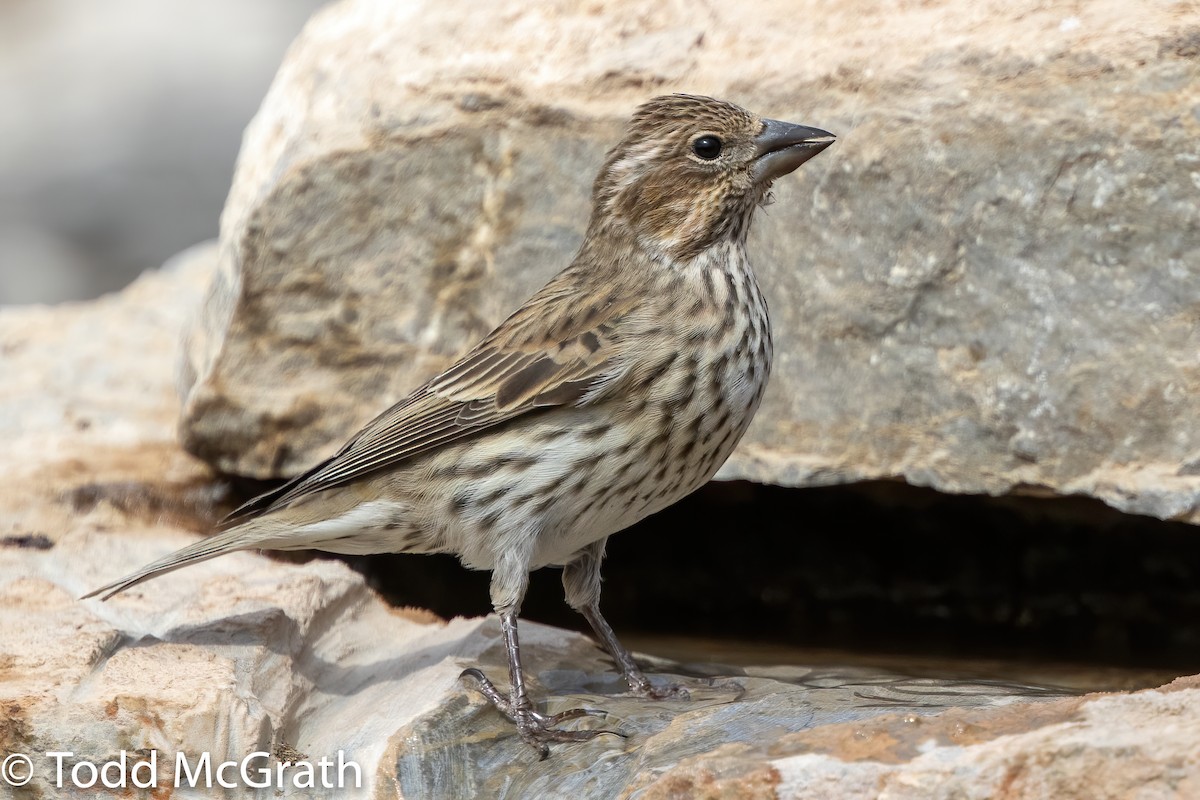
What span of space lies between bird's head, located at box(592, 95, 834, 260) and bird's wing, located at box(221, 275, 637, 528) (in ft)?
0.91

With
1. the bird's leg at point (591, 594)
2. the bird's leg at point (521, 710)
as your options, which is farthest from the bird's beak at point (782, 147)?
the bird's leg at point (521, 710)

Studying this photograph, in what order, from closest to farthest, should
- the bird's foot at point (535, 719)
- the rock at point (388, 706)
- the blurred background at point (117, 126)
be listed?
the rock at point (388, 706)
the bird's foot at point (535, 719)
the blurred background at point (117, 126)

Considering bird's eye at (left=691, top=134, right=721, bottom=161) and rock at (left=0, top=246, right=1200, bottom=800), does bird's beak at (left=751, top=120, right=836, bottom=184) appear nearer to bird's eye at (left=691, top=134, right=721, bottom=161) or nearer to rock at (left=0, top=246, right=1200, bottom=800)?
bird's eye at (left=691, top=134, right=721, bottom=161)

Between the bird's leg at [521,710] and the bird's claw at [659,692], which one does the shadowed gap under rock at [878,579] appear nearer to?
the bird's claw at [659,692]

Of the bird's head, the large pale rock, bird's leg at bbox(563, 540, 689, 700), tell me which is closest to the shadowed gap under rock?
bird's leg at bbox(563, 540, 689, 700)

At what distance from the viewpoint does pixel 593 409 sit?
4.41m

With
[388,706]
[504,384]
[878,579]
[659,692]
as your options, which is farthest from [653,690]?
[878,579]

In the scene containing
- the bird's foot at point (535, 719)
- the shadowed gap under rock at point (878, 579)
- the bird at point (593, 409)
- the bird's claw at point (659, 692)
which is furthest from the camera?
the shadowed gap under rock at point (878, 579)

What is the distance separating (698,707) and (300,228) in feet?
8.14

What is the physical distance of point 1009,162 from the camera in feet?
16.3

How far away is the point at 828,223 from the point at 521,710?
204 centimetres

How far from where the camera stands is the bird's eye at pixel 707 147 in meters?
4.64

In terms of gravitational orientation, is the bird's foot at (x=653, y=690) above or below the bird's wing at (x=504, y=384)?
below

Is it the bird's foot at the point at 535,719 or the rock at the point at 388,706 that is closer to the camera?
the rock at the point at 388,706
